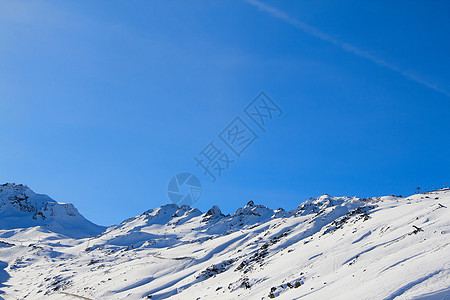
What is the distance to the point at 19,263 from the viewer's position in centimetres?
10544

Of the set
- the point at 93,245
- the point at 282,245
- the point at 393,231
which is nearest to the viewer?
the point at 393,231

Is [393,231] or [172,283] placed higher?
[172,283]

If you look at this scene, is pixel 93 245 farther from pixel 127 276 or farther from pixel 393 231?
pixel 393 231

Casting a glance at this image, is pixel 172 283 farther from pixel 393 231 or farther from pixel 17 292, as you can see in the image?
pixel 17 292

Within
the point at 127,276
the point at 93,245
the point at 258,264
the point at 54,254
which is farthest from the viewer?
the point at 93,245

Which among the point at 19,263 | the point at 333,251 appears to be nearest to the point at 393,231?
the point at 333,251

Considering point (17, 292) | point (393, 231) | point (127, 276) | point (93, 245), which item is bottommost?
point (393, 231)

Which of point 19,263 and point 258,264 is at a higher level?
point 19,263

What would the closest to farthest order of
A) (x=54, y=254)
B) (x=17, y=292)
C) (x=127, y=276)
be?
(x=127, y=276) → (x=17, y=292) → (x=54, y=254)

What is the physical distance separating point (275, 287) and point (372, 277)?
9562 mm

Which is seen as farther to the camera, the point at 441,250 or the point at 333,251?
the point at 333,251

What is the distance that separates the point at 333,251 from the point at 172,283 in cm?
2658

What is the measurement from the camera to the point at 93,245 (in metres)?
130

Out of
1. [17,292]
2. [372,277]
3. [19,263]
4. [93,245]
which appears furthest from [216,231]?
[372,277]
